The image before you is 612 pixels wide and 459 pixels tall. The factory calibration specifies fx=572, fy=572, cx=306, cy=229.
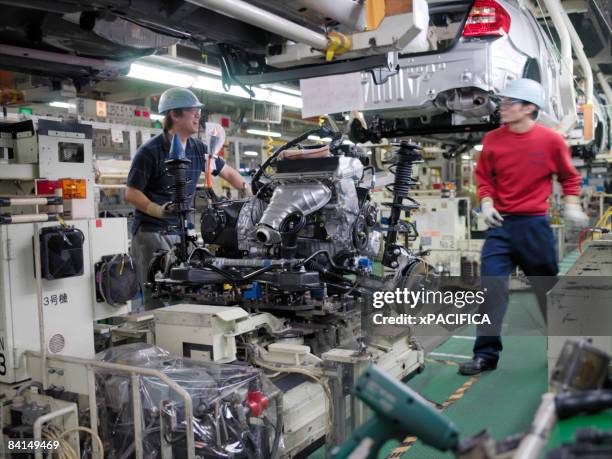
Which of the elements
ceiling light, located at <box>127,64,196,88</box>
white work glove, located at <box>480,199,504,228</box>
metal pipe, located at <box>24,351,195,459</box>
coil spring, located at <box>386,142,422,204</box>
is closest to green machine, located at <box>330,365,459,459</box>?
metal pipe, located at <box>24,351,195,459</box>

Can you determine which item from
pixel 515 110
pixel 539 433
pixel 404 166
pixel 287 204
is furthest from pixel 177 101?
pixel 539 433

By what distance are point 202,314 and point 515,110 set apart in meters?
2.23

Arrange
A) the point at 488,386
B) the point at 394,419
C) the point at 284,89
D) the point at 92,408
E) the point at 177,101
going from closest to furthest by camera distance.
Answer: the point at 394,419, the point at 92,408, the point at 488,386, the point at 177,101, the point at 284,89

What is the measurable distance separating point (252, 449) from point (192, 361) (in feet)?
1.83

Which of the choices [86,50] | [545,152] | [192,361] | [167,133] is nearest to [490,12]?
[545,152]

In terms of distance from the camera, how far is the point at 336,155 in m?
4.34

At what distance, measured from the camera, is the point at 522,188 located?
3535 mm

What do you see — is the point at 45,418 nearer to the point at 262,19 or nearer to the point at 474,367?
the point at 262,19

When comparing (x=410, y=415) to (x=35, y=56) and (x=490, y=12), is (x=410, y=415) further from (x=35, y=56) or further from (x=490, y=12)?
(x=490, y=12)

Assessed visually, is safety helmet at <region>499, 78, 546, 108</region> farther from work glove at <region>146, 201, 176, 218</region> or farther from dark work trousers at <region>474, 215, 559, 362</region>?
work glove at <region>146, 201, 176, 218</region>

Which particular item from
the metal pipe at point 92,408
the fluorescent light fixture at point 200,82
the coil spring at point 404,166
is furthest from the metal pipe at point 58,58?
the coil spring at point 404,166

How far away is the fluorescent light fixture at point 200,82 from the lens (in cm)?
576

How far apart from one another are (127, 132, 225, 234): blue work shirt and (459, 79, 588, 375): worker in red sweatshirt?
6.76 feet

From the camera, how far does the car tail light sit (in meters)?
4.54
